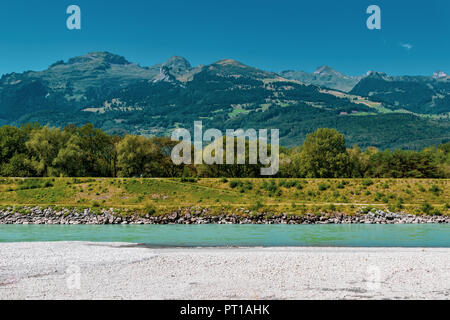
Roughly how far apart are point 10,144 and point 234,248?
7886 centimetres

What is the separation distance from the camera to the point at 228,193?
75.8 metres

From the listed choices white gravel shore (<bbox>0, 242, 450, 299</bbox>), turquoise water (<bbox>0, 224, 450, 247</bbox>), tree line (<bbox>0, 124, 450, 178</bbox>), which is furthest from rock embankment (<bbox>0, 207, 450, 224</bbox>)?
white gravel shore (<bbox>0, 242, 450, 299</bbox>)

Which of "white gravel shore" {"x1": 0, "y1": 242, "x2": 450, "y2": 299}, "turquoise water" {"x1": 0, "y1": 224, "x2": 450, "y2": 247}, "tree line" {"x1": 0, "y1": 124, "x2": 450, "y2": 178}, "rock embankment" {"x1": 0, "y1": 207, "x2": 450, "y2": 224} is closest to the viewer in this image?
"white gravel shore" {"x1": 0, "y1": 242, "x2": 450, "y2": 299}

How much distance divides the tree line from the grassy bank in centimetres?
1409

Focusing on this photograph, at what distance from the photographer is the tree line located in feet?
310

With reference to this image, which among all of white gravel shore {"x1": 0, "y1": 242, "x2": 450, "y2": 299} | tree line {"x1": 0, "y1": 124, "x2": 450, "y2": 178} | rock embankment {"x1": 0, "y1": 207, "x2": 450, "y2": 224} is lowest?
rock embankment {"x1": 0, "y1": 207, "x2": 450, "y2": 224}

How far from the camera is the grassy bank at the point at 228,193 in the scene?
66.6 metres

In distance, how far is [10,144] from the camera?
98625mm

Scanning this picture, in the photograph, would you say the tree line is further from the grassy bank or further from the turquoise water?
the turquoise water

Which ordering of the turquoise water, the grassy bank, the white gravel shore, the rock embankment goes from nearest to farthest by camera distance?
the white gravel shore
the turquoise water
the rock embankment
the grassy bank

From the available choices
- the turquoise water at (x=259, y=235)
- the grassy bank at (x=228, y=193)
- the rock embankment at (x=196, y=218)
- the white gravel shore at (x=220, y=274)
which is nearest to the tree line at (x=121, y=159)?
the grassy bank at (x=228, y=193)

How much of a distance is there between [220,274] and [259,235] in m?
23.3
